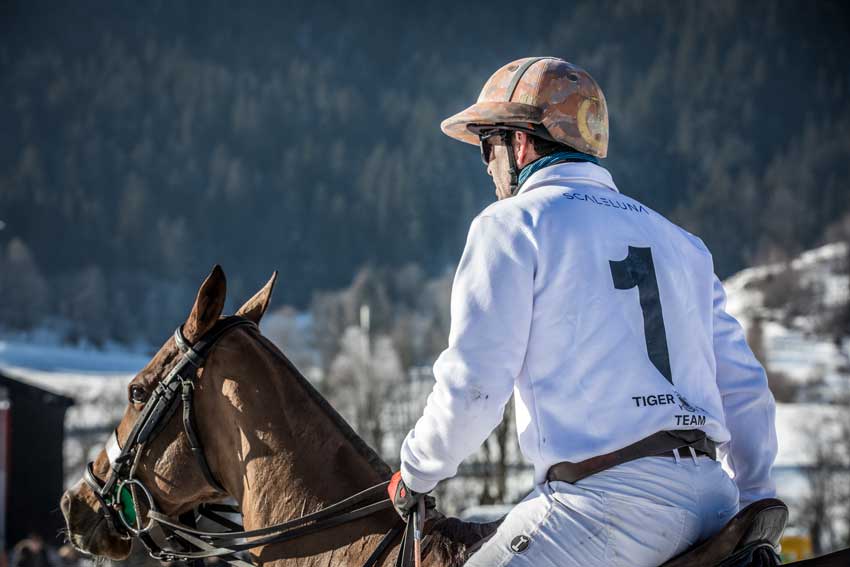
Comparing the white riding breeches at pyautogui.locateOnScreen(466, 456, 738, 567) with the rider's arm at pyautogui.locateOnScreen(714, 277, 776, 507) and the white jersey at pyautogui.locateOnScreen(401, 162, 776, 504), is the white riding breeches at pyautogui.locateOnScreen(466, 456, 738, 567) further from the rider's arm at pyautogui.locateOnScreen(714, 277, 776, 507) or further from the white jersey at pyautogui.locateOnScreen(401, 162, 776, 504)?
the rider's arm at pyautogui.locateOnScreen(714, 277, 776, 507)

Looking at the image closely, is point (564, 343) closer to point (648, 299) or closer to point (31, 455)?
point (648, 299)

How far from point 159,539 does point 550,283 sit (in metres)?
1.97

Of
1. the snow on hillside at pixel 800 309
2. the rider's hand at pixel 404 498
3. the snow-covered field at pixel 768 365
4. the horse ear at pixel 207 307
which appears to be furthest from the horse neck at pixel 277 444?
the snow on hillside at pixel 800 309

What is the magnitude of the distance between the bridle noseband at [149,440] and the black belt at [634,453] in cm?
149

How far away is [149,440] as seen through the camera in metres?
3.95

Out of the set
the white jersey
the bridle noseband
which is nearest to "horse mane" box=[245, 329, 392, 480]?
the bridle noseband

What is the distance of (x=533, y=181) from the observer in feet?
10.6

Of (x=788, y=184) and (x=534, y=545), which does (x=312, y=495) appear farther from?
(x=788, y=184)

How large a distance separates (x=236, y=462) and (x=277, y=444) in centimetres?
20

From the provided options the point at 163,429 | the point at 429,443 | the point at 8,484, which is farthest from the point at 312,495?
the point at 8,484

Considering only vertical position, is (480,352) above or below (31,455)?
above

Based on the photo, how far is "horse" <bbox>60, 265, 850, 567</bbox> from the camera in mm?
3645

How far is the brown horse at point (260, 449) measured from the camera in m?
3.70

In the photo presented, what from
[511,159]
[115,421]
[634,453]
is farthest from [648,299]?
[115,421]
